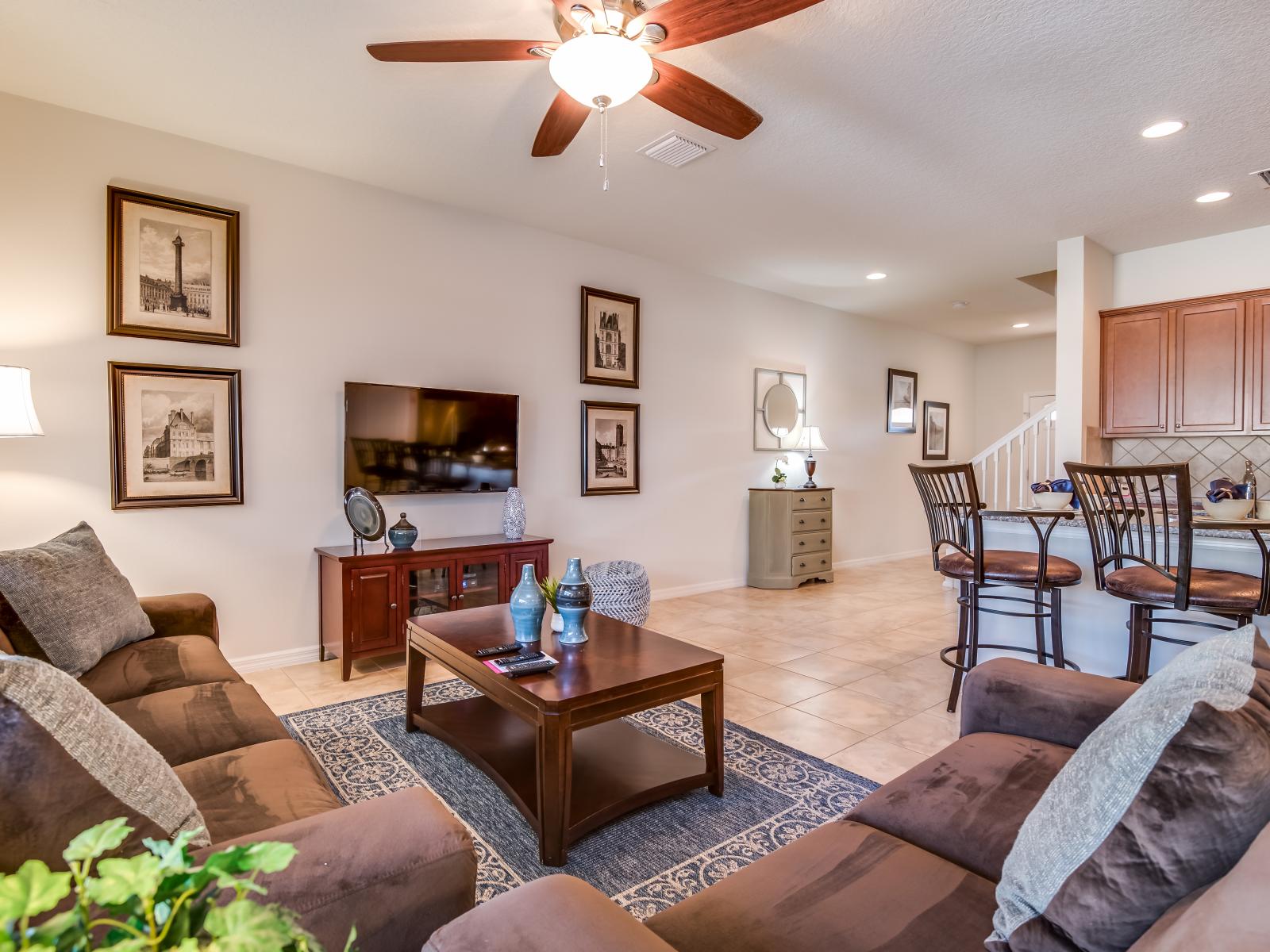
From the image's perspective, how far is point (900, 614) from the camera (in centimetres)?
507

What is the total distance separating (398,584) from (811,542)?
152 inches

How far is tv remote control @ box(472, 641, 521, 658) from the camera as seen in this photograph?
234 centimetres

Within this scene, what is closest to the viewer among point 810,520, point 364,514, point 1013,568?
point 1013,568

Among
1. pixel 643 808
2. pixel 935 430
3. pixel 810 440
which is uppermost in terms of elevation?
pixel 935 430

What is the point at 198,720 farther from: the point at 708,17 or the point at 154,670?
the point at 708,17

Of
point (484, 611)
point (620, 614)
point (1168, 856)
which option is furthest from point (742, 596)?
point (1168, 856)

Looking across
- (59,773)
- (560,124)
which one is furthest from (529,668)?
(560,124)

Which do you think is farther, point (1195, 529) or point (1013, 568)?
point (1013, 568)

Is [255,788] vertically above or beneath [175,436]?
beneath

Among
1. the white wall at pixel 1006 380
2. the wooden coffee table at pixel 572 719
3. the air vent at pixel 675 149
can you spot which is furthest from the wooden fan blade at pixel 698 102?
the white wall at pixel 1006 380

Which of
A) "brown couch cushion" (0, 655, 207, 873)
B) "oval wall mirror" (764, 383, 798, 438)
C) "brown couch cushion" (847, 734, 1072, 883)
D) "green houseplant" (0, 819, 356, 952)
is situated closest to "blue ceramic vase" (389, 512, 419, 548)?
"brown couch cushion" (0, 655, 207, 873)

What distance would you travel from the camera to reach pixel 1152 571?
8.81ft

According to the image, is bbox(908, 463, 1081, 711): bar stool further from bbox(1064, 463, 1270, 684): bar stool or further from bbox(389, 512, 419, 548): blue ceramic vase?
bbox(389, 512, 419, 548): blue ceramic vase

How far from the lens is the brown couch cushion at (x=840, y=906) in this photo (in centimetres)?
100
